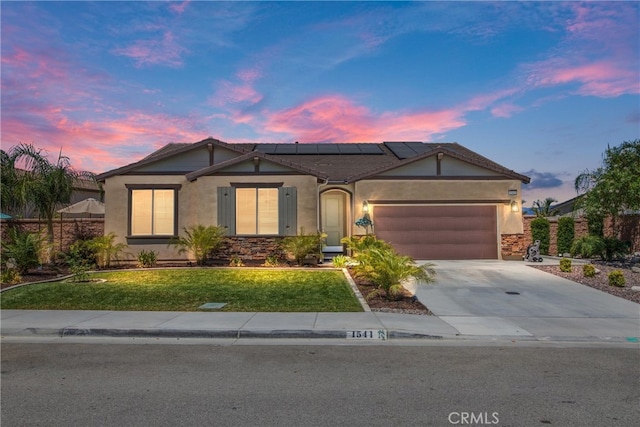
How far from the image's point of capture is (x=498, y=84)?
17.3m

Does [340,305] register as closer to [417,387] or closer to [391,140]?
[417,387]

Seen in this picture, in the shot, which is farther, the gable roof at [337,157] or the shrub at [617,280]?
the gable roof at [337,157]

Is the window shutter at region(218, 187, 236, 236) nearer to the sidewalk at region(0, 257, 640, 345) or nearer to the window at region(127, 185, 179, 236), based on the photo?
the window at region(127, 185, 179, 236)

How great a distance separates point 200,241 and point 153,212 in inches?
110

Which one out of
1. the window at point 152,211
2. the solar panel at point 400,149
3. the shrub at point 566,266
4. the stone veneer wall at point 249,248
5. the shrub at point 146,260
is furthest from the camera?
the solar panel at point 400,149

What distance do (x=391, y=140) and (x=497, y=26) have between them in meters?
12.8

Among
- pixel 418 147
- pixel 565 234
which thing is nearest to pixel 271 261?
pixel 418 147

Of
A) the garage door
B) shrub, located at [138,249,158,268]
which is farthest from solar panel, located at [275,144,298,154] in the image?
shrub, located at [138,249,158,268]

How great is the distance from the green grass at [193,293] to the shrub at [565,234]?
12.2 meters

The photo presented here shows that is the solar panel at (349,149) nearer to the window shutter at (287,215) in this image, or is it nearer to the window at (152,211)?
the window shutter at (287,215)

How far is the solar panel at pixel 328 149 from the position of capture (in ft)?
76.1

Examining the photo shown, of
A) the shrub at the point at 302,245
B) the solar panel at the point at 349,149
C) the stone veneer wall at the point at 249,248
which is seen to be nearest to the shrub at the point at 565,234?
the solar panel at the point at 349,149

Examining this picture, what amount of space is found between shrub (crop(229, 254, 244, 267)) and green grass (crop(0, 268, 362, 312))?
172cm

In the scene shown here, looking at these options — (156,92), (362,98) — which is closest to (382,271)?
(362,98)
